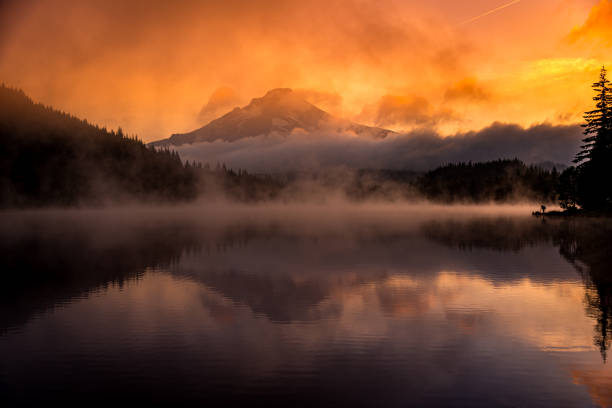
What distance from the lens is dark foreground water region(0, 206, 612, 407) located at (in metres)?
17.3

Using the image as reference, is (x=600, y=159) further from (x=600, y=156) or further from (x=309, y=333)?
(x=309, y=333)

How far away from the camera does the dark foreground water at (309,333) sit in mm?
17281

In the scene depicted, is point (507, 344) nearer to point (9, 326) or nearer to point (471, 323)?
point (471, 323)

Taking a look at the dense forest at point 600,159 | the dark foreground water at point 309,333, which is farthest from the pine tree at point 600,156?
the dark foreground water at point 309,333

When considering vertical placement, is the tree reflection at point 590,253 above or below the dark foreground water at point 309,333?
above

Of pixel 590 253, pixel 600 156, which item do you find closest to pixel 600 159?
pixel 600 156

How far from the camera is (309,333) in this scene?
24.6 metres

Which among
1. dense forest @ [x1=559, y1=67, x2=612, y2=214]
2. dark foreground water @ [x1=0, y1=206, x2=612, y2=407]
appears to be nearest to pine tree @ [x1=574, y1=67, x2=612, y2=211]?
dense forest @ [x1=559, y1=67, x2=612, y2=214]

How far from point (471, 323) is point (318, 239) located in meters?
54.3

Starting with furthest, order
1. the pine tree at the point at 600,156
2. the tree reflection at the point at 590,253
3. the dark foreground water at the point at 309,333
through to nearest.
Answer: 1. the pine tree at the point at 600,156
2. the tree reflection at the point at 590,253
3. the dark foreground water at the point at 309,333

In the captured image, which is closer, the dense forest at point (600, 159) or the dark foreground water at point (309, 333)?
the dark foreground water at point (309, 333)

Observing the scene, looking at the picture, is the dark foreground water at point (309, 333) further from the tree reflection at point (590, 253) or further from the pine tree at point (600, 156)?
the pine tree at point (600, 156)

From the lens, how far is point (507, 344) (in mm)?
22594

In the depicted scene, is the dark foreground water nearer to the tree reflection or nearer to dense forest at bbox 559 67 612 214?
the tree reflection
